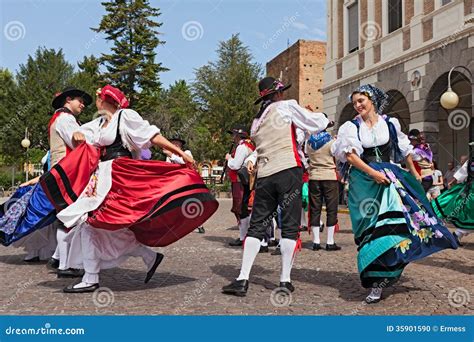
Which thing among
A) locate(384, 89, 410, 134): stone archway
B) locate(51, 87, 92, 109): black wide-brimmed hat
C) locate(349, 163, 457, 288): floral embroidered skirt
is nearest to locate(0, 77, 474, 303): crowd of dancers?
locate(349, 163, 457, 288): floral embroidered skirt

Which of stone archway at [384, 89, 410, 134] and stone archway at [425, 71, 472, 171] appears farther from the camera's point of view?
stone archway at [384, 89, 410, 134]

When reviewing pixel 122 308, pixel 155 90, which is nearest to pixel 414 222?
pixel 122 308

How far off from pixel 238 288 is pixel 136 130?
1.74 metres

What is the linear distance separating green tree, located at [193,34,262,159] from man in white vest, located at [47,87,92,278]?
31221 mm

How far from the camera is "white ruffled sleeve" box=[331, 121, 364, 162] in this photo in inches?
187

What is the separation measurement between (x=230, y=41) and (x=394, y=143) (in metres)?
38.9

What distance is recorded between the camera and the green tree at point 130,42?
37.7 meters

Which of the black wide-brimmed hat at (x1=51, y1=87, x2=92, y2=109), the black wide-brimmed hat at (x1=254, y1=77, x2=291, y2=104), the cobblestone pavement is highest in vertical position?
the black wide-brimmed hat at (x1=51, y1=87, x2=92, y2=109)

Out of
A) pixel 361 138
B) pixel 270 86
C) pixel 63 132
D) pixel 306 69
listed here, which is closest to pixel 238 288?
pixel 361 138

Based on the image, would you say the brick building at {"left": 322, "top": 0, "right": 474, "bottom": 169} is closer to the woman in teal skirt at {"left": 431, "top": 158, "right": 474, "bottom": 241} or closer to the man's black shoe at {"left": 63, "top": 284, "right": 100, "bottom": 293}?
the woman in teal skirt at {"left": 431, "top": 158, "right": 474, "bottom": 241}

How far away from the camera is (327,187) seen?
8.20 m

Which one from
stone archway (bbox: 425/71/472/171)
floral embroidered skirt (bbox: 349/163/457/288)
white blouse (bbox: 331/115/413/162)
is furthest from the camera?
stone archway (bbox: 425/71/472/171)

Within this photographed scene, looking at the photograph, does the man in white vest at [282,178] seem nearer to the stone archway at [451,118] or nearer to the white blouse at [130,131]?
the white blouse at [130,131]

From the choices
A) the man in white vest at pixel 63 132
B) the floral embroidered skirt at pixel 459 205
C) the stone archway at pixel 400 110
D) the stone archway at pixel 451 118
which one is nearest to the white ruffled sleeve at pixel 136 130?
the man in white vest at pixel 63 132
